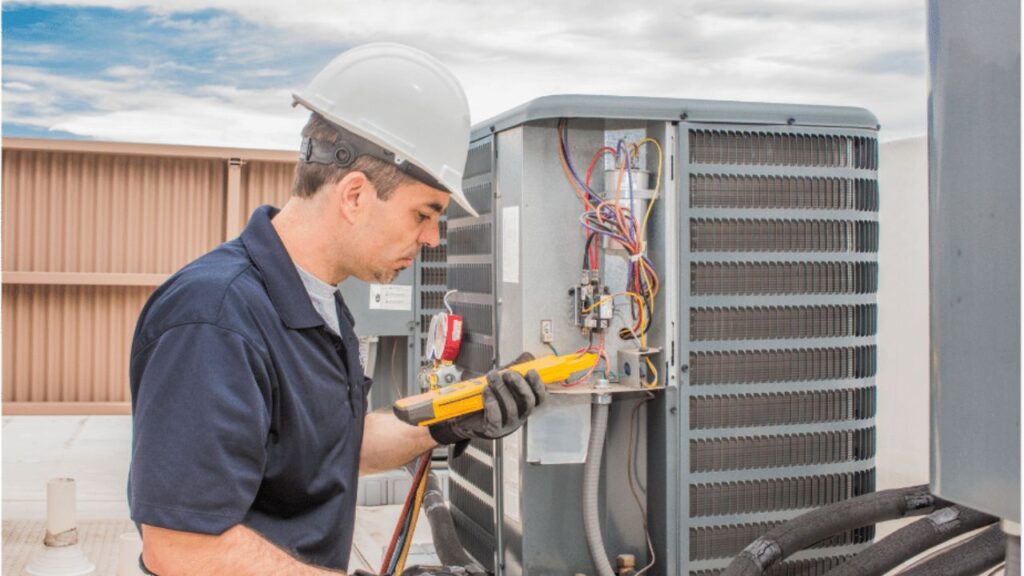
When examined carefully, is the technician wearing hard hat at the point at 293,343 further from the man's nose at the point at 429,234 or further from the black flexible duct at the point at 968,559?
the black flexible duct at the point at 968,559

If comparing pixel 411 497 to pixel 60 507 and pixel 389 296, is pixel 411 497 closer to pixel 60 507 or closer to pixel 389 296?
pixel 60 507

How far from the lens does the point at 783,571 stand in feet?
8.59

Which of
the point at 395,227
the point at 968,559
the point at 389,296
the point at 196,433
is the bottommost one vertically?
the point at 968,559

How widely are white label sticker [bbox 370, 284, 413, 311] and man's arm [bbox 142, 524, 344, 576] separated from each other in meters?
2.98

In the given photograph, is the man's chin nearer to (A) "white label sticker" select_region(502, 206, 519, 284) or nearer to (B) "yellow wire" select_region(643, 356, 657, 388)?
(A) "white label sticker" select_region(502, 206, 519, 284)

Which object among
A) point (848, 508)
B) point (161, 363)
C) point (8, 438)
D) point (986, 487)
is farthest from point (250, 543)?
point (8, 438)

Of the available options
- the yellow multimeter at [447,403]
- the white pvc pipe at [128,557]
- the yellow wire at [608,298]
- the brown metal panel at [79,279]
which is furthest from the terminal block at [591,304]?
the brown metal panel at [79,279]

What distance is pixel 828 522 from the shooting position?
240 centimetres

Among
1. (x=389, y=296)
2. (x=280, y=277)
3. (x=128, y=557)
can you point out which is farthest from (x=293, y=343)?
(x=389, y=296)

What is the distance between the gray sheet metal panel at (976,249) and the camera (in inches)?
47.6

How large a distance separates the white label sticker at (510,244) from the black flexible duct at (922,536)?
109 cm

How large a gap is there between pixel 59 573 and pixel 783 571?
2595 mm

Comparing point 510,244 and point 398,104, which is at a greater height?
point 398,104

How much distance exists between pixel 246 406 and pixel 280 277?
29cm
